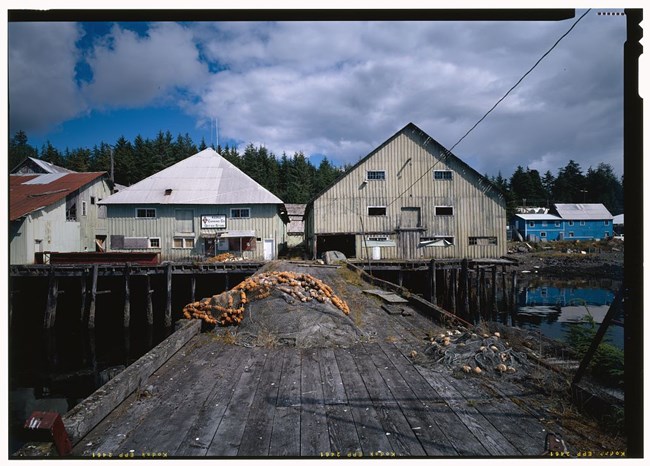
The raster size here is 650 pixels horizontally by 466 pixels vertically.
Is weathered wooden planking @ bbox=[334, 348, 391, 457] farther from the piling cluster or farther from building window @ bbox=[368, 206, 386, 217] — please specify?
building window @ bbox=[368, 206, 386, 217]

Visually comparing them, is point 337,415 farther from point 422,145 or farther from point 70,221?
point 70,221

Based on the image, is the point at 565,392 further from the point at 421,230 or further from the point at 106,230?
the point at 106,230

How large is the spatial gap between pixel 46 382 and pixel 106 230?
61.9 feet

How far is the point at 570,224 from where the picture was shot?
56156mm

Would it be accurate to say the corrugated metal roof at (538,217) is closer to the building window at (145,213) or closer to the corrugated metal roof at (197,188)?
the corrugated metal roof at (197,188)

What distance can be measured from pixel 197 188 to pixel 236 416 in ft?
91.7

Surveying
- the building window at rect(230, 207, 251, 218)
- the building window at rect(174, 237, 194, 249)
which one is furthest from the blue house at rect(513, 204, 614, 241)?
the building window at rect(174, 237, 194, 249)

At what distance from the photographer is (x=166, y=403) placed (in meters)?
3.44

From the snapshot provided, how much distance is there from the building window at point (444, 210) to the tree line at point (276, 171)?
34.2 metres

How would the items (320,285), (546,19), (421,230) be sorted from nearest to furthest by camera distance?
(546,19) → (320,285) → (421,230)

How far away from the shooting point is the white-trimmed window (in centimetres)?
2669

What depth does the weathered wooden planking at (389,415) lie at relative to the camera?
2602 millimetres

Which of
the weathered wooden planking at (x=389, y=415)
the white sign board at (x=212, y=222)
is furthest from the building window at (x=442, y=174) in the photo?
the weathered wooden planking at (x=389, y=415)

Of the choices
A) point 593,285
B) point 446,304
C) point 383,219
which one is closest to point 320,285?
point 446,304
